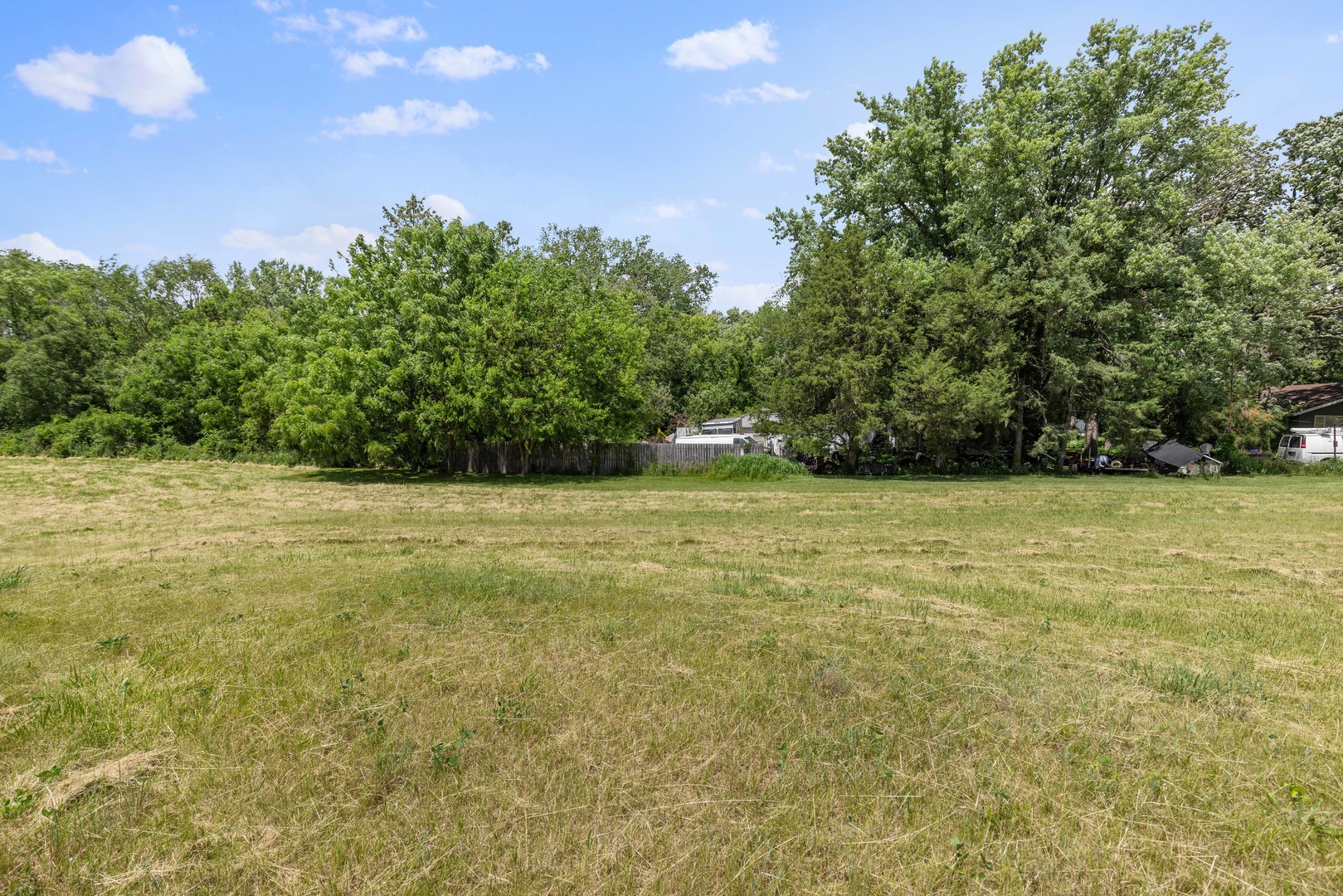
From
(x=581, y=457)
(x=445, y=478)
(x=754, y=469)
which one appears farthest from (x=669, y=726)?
(x=581, y=457)

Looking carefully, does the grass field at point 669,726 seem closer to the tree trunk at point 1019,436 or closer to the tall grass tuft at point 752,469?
the tall grass tuft at point 752,469

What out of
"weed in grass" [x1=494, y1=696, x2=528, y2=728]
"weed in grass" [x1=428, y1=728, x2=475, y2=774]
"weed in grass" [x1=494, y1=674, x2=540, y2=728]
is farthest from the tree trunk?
"weed in grass" [x1=428, y1=728, x2=475, y2=774]

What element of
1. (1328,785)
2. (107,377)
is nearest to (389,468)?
(107,377)

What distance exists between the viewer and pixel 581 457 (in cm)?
3155

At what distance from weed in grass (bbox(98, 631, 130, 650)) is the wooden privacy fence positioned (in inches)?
975

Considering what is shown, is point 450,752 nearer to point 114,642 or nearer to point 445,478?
point 114,642

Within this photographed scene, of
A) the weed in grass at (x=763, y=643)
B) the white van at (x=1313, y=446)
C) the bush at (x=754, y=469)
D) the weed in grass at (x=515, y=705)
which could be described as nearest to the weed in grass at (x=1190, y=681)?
the weed in grass at (x=763, y=643)

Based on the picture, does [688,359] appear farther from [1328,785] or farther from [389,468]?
[1328,785]

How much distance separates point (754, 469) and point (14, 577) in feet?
76.1

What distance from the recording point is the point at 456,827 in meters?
3.32

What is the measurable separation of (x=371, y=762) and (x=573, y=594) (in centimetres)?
369

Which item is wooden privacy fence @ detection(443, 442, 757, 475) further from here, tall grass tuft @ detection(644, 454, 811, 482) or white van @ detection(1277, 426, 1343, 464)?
white van @ detection(1277, 426, 1343, 464)

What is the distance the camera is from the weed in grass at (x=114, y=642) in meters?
5.60

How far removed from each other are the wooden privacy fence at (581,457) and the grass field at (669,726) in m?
21.0
